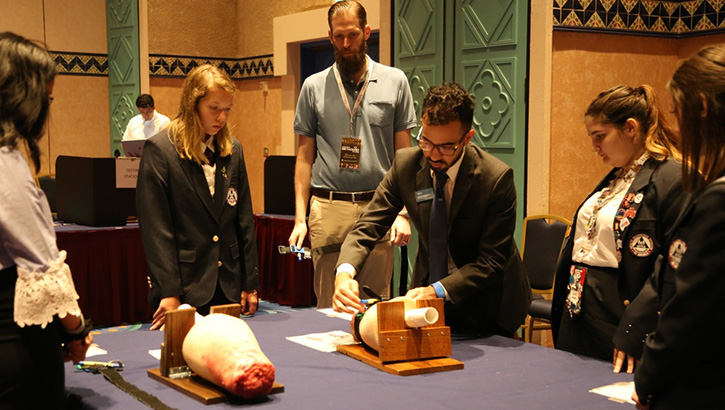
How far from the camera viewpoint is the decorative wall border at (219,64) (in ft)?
30.7

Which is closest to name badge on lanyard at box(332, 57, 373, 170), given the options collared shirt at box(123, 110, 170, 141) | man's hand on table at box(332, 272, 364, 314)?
man's hand on table at box(332, 272, 364, 314)

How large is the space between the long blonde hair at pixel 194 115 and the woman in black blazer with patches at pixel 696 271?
172 cm

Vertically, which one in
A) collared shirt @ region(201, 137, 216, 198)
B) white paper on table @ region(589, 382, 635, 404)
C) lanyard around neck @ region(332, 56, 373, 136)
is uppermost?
lanyard around neck @ region(332, 56, 373, 136)

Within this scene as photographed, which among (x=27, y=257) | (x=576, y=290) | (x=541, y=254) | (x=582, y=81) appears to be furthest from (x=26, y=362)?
(x=582, y=81)

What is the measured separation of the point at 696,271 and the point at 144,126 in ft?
26.6

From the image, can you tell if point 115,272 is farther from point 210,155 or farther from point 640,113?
point 640,113

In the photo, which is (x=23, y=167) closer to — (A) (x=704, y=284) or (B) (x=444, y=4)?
(A) (x=704, y=284)

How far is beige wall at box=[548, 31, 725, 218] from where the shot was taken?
451 centimetres

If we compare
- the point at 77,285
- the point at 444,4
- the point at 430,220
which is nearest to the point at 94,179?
the point at 77,285

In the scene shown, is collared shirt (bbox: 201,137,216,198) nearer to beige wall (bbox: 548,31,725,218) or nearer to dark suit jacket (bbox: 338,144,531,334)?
dark suit jacket (bbox: 338,144,531,334)

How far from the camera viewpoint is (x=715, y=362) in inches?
54.1

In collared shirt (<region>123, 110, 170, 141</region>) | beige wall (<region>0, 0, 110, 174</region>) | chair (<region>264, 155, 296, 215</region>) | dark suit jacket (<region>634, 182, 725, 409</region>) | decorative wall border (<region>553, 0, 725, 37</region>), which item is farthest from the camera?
beige wall (<region>0, 0, 110, 174</region>)

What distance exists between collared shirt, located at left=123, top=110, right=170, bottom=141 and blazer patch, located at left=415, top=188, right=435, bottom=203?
6.63 m

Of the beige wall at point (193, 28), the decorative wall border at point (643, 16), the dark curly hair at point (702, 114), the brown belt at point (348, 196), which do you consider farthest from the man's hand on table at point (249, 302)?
the beige wall at point (193, 28)
